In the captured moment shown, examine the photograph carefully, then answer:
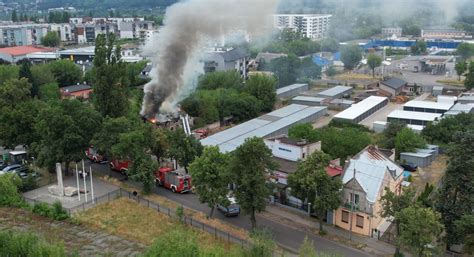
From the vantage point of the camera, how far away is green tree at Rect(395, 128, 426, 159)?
3447 centimetres

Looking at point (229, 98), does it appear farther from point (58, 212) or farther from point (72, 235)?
point (72, 235)

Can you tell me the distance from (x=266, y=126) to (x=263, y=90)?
10.0 metres

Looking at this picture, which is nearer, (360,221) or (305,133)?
(360,221)

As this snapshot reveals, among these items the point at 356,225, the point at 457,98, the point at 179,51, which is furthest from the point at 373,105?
the point at 356,225

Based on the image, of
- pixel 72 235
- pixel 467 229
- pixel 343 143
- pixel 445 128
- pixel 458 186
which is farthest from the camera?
pixel 445 128

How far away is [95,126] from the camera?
2992 cm

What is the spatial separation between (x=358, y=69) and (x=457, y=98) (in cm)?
3270

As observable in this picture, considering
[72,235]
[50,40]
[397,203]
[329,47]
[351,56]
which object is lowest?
[72,235]

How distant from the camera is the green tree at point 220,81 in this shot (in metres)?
52.3

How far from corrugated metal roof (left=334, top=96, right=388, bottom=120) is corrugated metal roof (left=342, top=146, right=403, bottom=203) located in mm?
20413

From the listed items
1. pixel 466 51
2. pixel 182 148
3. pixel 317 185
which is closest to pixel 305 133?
pixel 182 148

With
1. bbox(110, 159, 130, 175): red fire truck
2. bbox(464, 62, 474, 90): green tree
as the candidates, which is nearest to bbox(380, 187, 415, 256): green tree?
bbox(110, 159, 130, 175): red fire truck

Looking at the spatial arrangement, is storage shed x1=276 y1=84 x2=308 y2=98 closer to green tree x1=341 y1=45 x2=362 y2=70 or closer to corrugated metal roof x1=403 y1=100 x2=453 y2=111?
corrugated metal roof x1=403 y1=100 x2=453 y2=111

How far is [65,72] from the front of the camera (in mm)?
58625
